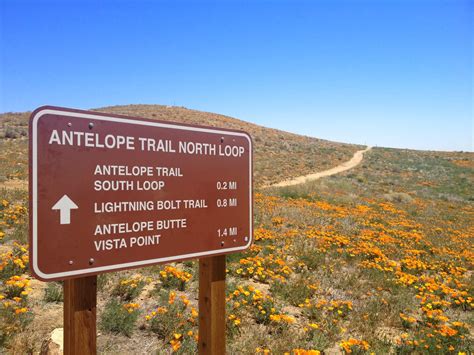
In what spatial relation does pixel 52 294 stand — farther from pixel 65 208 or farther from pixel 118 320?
pixel 65 208

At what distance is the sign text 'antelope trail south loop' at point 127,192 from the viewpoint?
1730mm

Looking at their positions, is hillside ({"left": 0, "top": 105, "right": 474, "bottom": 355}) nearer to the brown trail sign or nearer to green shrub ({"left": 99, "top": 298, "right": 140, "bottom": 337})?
green shrub ({"left": 99, "top": 298, "right": 140, "bottom": 337})

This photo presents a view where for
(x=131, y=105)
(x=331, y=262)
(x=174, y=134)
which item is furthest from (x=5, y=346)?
(x=131, y=105)

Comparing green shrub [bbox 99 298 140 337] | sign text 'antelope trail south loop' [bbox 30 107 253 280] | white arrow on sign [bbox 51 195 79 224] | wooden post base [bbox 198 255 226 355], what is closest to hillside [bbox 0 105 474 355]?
green shrub [bbox 99 298 140 337]

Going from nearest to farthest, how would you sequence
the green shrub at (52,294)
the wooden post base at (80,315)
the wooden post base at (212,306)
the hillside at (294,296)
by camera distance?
1. the wooden post base at (80,315)
2. the wooden post base at (212,306)
3. the hillside at (294,296)
4. the green shrub at (52,294)

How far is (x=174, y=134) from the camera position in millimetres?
2246

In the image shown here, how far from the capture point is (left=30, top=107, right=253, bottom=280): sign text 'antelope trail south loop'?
5.68ft

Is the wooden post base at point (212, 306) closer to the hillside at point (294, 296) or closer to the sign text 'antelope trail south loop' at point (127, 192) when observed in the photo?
the sign text 'antelope trail south loop' at point (127, 192)

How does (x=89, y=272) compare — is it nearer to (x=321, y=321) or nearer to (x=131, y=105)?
(x=321, y=321)

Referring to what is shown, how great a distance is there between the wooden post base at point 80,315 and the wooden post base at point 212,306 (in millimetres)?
878

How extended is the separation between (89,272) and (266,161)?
31.5 m

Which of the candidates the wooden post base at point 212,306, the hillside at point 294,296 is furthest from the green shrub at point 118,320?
the wooden post base at point 212,306

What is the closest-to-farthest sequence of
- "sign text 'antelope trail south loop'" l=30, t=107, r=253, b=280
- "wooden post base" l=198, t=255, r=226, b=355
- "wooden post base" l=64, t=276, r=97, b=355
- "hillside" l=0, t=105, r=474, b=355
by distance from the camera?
1. "sign text 'antelope trail south loop'" l=30, t=107, r=253, b=280
2. "wooden post base" l=64, t=276, r=97, b=355
3. "wooden post base" l=198, t=255, r=226, b=355
4. "hillside" l=0, t=105, r=474, b=355

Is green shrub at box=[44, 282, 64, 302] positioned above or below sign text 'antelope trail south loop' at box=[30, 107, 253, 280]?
below
